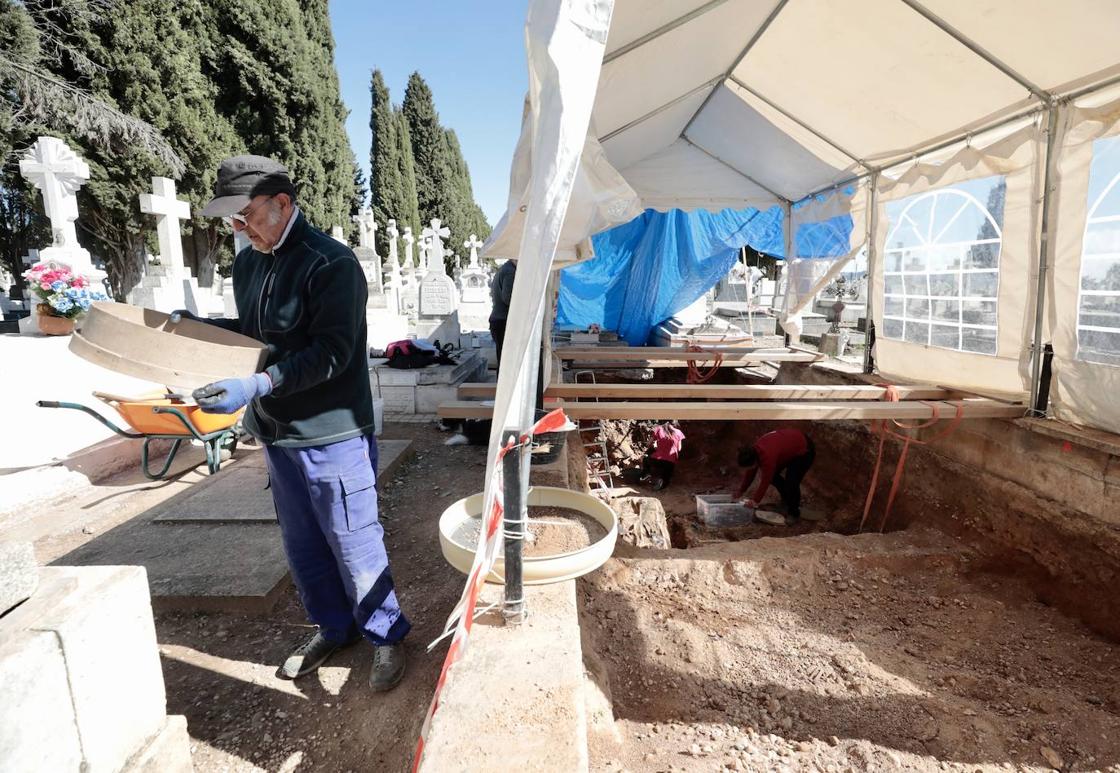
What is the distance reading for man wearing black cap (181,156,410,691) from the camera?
73.7 inches

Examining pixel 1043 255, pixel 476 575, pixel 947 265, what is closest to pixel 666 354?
pixel 947 265

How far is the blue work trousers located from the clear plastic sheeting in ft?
13.4

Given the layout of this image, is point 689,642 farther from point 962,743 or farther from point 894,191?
point 894,191

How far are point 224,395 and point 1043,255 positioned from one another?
4.67m

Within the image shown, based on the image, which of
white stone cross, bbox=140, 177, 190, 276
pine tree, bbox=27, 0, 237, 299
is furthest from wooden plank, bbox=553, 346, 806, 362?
pine tree, bbox=27, 0, 237, 299

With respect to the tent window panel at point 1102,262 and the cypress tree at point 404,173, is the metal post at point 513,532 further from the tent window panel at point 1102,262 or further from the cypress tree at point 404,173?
the cypress tree at point 404,173

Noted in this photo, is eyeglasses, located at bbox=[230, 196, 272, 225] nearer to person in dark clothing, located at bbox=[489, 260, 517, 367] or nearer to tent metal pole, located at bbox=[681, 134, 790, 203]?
person in dark clothing, located at bbox=[489, 260, 517, 367]

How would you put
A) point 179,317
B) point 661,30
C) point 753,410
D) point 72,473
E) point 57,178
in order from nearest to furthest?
point 179,317, point 661,30, point 753,410, point 72,473, point 57,178

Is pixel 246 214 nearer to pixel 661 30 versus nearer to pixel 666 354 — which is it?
pixel 661 30

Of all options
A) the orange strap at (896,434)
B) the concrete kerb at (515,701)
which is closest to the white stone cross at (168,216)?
the concrete kerb at (515,701)

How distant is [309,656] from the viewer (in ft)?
7.16

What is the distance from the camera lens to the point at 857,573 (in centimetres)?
357

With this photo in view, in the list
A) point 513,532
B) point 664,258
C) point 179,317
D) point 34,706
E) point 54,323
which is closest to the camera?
point 34,706

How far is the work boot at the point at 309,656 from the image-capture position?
2148 millimetres
